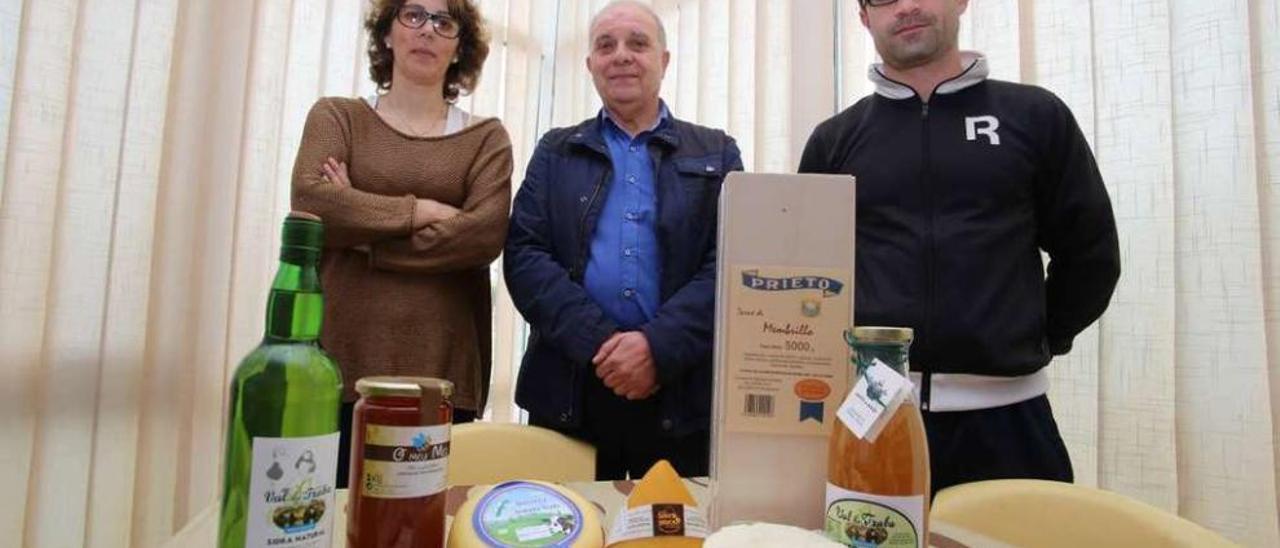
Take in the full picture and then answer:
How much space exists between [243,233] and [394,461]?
1542 millimetres

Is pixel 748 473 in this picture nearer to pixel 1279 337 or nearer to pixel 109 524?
pixel 1279 337

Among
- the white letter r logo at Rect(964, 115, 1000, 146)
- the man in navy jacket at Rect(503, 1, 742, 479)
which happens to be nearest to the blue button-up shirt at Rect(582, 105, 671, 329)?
the man in navy jacket at Rect(503, 1, 742, 479)

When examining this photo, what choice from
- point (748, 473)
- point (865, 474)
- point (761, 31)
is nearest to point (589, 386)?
point (748, 473)

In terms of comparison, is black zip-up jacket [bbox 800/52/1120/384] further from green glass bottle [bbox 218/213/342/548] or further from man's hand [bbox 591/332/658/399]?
green glass bottle [bbox 218/213/342/548]

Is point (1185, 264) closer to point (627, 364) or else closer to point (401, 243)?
point (627, 364)

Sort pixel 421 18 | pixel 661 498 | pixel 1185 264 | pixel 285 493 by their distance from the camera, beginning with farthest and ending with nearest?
pixel 421 18
pixel 1185 264
pixel 661 498
pixel 285 493

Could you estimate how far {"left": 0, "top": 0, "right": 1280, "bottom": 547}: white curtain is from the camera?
1.25 metres

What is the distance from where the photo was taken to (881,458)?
535 millimetres

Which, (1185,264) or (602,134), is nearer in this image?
(1185,264)

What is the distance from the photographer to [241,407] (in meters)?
0.47

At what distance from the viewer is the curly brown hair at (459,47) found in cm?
152

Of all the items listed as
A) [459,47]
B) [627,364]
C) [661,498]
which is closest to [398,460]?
[661,498]

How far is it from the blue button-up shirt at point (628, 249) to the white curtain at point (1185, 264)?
91 cm

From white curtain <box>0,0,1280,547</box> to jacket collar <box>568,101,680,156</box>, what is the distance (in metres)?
0.82
